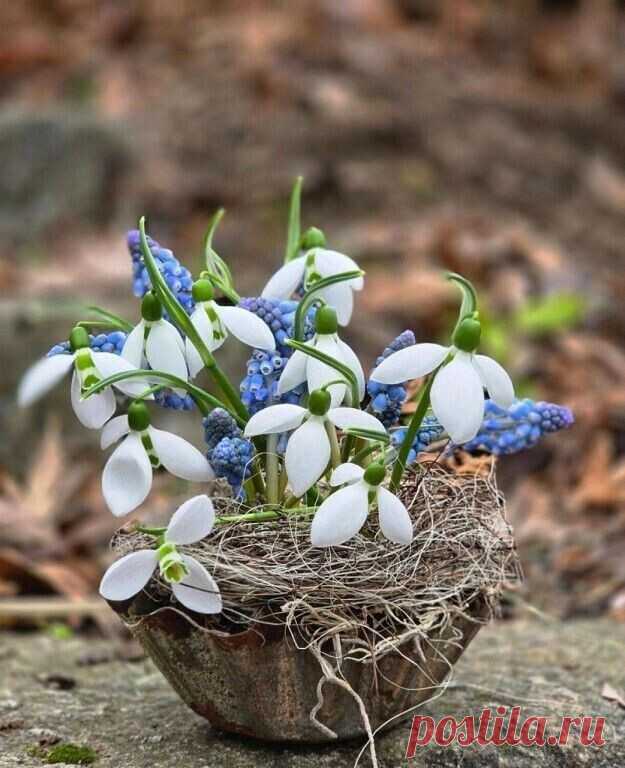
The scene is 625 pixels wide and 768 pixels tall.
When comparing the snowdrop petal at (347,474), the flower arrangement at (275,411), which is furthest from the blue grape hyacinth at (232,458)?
the snowdrop petal at (347,474)

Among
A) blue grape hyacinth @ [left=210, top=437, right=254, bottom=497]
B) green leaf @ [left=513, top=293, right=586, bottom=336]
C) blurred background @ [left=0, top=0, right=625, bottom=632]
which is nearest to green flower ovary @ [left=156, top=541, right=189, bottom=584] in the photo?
blue grape hyacinth @ [left=210, top=437, right=254, bottom=497]

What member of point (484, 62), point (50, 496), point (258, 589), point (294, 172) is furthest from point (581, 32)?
point (258, 589)

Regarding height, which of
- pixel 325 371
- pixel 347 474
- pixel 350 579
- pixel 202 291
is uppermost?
pixel 202 291

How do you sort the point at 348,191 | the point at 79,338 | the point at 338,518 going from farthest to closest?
Answer: the point at 348,191 → the point at 79,338 → the point at 338,518

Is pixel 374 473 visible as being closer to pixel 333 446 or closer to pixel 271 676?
pixel 333 446

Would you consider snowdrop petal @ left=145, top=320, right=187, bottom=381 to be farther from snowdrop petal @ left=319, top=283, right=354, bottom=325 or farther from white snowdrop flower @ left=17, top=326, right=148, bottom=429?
snowdrop petal @ left=319, top=283, right=354, bottom=325

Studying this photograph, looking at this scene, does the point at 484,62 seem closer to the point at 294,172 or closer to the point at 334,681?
the point at 294,172


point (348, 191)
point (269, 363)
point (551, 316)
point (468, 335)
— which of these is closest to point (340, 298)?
point (269, 363)
